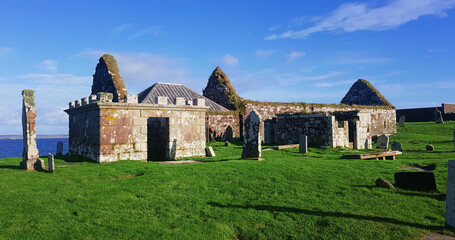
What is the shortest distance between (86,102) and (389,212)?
14.5 metres

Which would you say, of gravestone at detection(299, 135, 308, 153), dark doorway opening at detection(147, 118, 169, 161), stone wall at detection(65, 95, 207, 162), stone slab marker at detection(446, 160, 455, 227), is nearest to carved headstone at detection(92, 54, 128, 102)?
stone wall at detection(65, 95, 207, 162)

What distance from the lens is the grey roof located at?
89.5ft

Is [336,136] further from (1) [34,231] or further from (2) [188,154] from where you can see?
(1) [34,231]

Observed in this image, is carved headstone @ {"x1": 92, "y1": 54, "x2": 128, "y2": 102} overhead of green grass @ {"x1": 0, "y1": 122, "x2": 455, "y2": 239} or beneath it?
overhead

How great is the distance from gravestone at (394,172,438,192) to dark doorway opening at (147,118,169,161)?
10.7 metres

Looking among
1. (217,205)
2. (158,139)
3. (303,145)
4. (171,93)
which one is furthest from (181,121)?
(171,93)

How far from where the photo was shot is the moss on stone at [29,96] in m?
12.9

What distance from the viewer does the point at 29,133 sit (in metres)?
12.6

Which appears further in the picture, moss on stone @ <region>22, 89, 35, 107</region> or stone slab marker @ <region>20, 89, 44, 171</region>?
moss on stone @ <region>22, 89, 35, 107</region>

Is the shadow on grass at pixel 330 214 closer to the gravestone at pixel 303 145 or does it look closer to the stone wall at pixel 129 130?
the stone wall at pixel 129 130

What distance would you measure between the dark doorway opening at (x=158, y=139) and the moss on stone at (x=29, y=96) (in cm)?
597

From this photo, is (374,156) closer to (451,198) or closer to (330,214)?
(451,198)

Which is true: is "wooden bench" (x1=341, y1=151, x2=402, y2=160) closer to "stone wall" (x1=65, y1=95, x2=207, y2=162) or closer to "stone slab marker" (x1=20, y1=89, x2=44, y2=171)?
"stone wall" (x1=65, y1=95, x2=207, y2=162)

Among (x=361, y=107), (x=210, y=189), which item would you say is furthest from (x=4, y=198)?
(x=361, y=107)
